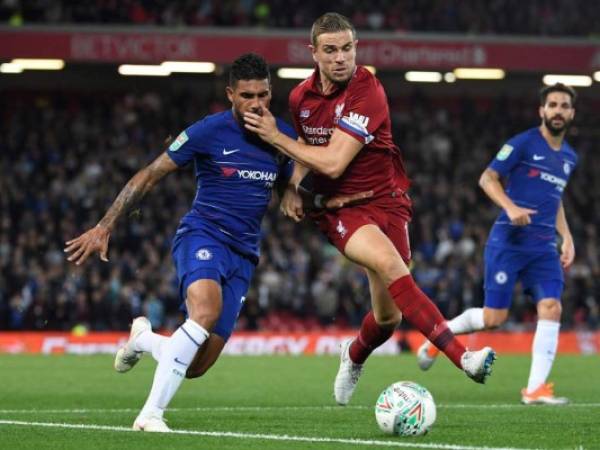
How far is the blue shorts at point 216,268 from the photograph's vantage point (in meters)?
8.53

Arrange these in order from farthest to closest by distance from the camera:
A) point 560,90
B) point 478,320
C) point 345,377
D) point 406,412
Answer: point 478,320 < point 560,90 < point 345,377 < point 406,412

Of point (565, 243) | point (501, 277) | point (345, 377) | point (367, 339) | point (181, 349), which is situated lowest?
point (345, 377)

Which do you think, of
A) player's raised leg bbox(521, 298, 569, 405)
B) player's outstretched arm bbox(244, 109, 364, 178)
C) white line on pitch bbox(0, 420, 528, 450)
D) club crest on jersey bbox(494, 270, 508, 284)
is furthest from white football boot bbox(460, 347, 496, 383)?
club crest on jersey bbox(494, 270, 508, 284)

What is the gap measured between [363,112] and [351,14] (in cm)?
2195

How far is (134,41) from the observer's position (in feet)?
91.4

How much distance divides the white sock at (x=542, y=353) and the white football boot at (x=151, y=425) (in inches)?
178

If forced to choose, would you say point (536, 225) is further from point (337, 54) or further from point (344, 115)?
point (337, 54)

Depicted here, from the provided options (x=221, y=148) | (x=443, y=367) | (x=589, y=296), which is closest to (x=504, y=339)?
(x=589, y=296)

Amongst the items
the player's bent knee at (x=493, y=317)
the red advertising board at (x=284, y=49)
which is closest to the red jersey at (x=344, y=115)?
the player's bent knee at (x=493, y=317)

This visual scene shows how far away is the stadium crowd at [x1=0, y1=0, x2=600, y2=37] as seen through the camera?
93.2 feet

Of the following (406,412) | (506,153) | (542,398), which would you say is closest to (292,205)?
(406,412)

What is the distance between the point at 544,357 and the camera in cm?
1162

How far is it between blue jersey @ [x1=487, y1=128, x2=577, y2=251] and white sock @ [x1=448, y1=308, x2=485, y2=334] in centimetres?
74

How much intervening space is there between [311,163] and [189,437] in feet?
6.65
